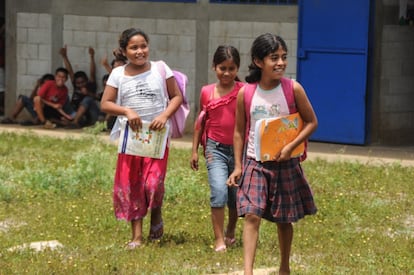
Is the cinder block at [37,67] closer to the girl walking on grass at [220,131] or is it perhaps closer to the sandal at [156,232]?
the sandal at [156,232]

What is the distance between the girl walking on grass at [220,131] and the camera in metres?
8.23

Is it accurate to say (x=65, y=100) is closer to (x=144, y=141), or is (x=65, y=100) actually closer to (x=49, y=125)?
(x=49, y=125)

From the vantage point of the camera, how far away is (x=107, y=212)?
9.86m

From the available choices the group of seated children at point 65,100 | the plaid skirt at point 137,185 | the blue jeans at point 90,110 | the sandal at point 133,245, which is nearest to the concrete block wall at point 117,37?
the group of seated children at point 65,100

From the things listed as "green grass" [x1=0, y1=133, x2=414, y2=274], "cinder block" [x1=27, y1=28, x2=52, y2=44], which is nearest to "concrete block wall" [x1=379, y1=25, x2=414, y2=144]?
"green grass" [x1=0, y1=133, x2=414, y2=274]

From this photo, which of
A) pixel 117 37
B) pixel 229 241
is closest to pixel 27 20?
pixel 117 37

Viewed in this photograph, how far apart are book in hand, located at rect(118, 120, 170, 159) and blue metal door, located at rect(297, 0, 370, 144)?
668 centimetres

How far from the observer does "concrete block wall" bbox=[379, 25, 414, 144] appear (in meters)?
14.7

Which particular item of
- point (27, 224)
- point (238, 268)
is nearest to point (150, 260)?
point (238, 268)

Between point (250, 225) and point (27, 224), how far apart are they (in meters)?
3.10

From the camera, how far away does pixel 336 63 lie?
14719 millimetres

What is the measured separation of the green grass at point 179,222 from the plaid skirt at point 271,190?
0.63 metres

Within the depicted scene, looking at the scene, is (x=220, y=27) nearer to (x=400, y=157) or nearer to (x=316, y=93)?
(x=316, y=93)

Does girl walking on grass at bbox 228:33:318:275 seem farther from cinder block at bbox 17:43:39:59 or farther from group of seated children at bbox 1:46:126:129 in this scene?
cinder block at bbox 17:43:39:59
